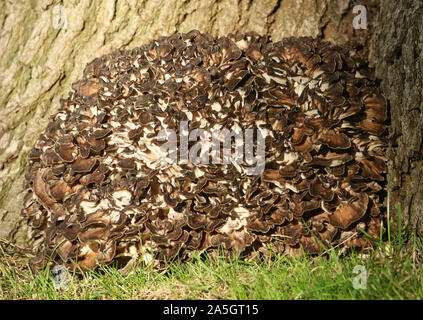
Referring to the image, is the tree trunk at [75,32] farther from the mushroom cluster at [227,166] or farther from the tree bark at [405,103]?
the mushroom cluster at [227,166]

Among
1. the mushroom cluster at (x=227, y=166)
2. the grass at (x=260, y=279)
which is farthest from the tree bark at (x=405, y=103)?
the grass at (x=260, y=279)

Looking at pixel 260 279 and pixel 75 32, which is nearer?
pixel 260 279

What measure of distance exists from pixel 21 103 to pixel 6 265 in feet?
5.95

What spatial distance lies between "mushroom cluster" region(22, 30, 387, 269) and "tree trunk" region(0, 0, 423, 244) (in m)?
0.66

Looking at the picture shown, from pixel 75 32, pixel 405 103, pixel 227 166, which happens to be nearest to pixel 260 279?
pixel 227 166

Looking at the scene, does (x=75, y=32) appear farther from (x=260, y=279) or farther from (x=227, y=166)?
(x=260, y=279)

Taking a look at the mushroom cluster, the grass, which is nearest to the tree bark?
the mushroom cluster

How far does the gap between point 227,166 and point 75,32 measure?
2.49m

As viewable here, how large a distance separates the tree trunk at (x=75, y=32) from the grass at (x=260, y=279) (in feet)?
4.65

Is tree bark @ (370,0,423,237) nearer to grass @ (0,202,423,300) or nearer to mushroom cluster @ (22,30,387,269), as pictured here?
mushroom cluster @ (22,30,387,269)

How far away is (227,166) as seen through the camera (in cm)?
337

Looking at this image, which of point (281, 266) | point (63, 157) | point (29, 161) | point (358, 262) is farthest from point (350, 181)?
point (29, 161)

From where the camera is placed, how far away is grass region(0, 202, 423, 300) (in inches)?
107

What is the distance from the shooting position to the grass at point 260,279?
2.72 meters
